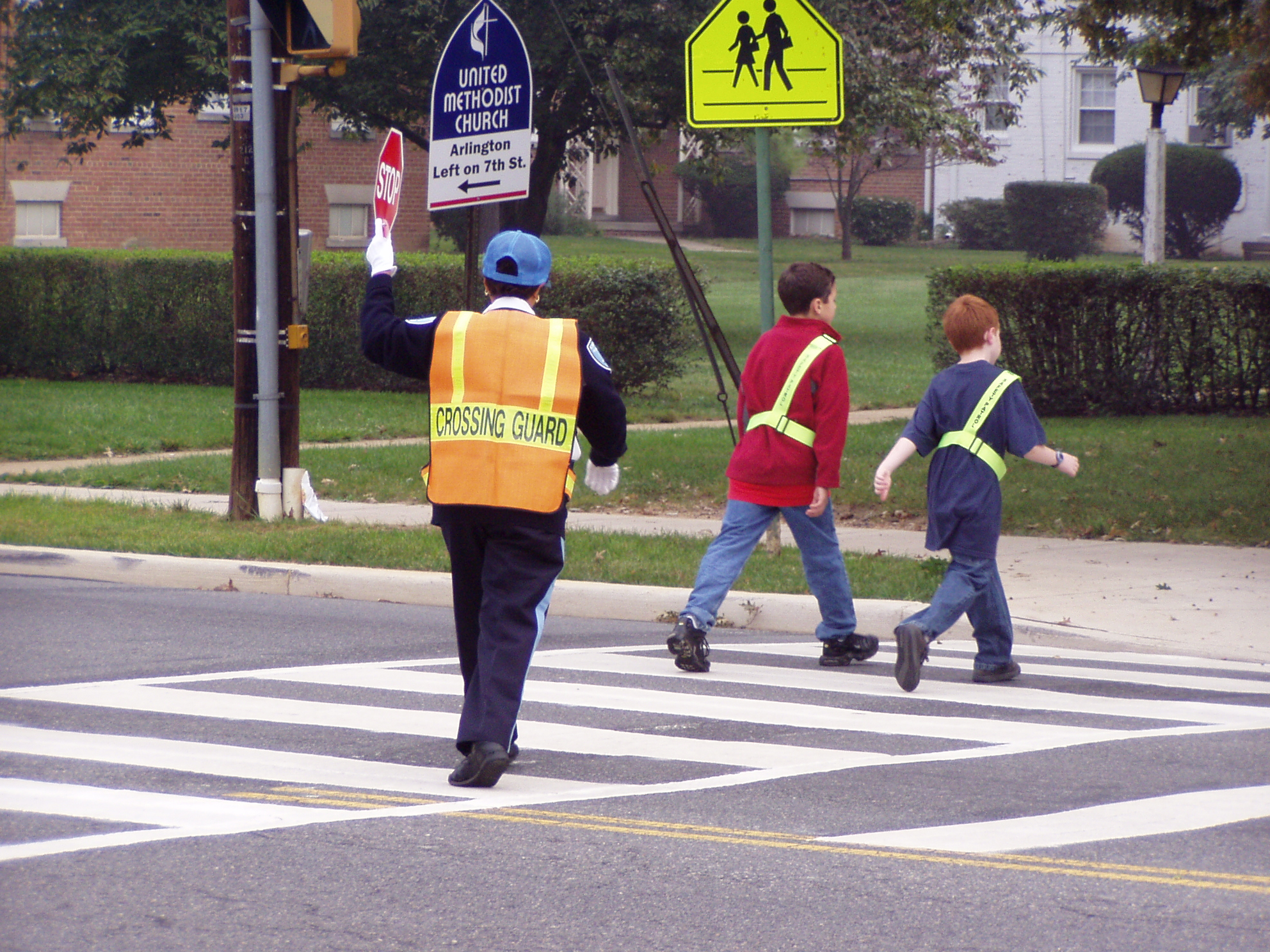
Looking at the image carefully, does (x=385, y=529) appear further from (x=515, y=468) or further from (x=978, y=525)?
(x=515, y=468)

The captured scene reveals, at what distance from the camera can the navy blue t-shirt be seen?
7.02 metres

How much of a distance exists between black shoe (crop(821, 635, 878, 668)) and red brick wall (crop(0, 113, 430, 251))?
75.7ft

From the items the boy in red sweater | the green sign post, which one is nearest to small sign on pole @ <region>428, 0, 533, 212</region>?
the green sign post

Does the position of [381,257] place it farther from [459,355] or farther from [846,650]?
[846,650]

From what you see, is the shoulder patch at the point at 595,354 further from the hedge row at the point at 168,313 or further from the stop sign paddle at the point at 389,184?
the hedge row at the point at 168,313

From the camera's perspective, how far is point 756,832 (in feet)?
16.4

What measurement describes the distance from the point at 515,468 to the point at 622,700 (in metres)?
1.89

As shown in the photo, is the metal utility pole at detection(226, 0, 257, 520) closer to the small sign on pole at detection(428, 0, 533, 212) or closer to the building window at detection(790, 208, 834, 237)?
the small sign on pole at detection(428, 0, 533, 212)

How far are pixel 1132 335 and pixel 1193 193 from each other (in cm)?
2608

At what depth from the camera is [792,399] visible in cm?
720

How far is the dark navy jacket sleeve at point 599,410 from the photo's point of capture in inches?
213

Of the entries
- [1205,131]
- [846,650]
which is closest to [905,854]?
[846,650]

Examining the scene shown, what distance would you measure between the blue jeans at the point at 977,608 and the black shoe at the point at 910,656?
0.31ft

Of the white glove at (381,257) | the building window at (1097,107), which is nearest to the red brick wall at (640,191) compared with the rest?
the building window at (1097,107)
